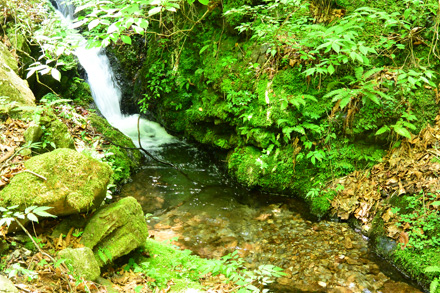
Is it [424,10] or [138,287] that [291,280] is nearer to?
[138,287]

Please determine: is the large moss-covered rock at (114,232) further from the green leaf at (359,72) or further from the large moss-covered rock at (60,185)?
the green leaf at (359,72)

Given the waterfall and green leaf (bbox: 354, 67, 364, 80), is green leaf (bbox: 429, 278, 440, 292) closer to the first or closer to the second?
green leaf (bbox: 354, 67, 364, 80)

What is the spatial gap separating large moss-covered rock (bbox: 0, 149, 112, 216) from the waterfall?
507 cm

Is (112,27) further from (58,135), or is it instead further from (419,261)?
(419,261)

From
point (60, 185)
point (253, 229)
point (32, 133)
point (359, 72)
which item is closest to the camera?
point (60, 185)

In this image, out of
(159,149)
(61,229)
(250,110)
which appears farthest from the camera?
(159,149)

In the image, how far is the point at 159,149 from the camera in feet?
27.5

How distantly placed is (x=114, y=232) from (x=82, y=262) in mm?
672

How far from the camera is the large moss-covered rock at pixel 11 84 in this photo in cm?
490

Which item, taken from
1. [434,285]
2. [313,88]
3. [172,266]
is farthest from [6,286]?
[313,88]

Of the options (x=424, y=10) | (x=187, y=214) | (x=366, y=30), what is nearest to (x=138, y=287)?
(x=187, y=214)

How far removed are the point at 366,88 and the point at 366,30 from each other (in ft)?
5.30

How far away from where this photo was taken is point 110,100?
32.1ft

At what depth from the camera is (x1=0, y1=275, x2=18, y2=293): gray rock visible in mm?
2178
